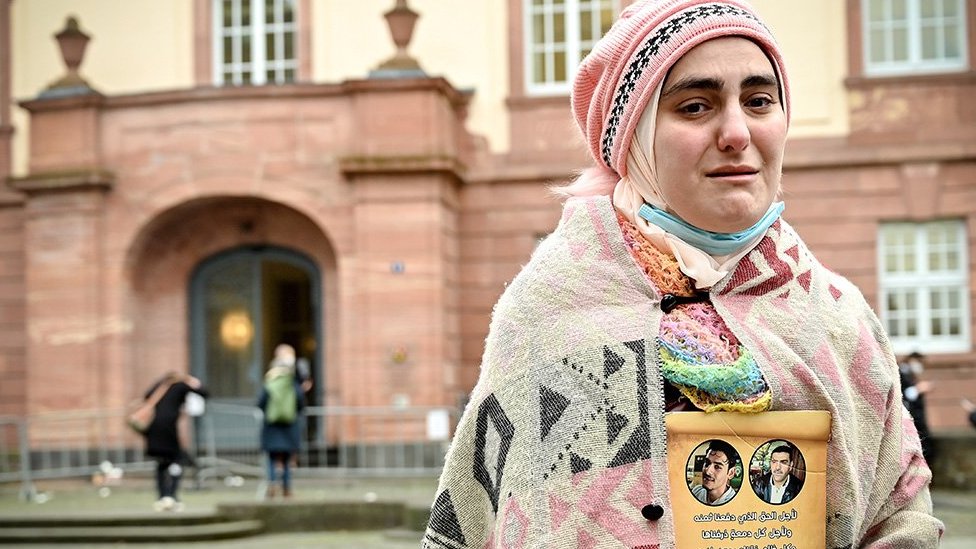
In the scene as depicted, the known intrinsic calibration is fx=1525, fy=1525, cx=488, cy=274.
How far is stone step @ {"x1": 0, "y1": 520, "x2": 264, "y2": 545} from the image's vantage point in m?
14.9

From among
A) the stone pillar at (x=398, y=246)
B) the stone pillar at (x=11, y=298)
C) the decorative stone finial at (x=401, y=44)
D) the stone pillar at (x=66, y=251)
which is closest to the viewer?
the stone pillar at (x=398, y=246)

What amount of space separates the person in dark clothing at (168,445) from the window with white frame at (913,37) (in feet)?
34.9

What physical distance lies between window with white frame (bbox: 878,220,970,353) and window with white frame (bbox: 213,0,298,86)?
8.99 m

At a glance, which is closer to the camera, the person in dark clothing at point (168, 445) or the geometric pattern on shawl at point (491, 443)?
the geometric pattern on shawl at point (491, 443)

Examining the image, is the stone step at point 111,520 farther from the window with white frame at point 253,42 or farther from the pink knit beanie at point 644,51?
the pink knit beanie at point 644,51

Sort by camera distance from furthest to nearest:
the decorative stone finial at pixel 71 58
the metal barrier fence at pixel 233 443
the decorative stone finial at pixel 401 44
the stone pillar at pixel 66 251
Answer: the decorative stone finial at pixel 71 58 < the stone pillar at pixel 66 251 < the decorative stone finial at pixel 401 44 < the metal barrier fence at pixel 233 443

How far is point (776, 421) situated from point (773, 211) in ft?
1.20

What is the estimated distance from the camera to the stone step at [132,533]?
49.0 ft

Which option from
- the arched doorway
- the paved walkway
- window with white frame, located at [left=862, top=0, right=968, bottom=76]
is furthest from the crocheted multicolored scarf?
the arched doorway

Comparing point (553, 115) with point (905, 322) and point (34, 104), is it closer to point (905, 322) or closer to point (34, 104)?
point (905, 322)

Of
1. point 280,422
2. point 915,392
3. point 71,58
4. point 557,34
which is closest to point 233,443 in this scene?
point 280,422

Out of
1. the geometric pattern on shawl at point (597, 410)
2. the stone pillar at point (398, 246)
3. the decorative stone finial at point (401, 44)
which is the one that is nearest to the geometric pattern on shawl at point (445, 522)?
the geometric pattern on shawl at point (597, 410)

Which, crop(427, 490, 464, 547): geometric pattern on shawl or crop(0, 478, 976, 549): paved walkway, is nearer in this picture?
crop(427, 490, 464, 547): geometric pattern on shawl

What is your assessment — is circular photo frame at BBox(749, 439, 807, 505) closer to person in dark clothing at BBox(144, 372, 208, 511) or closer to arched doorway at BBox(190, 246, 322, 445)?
person in dark clothing at BBox(144, 372, 208, 511)
